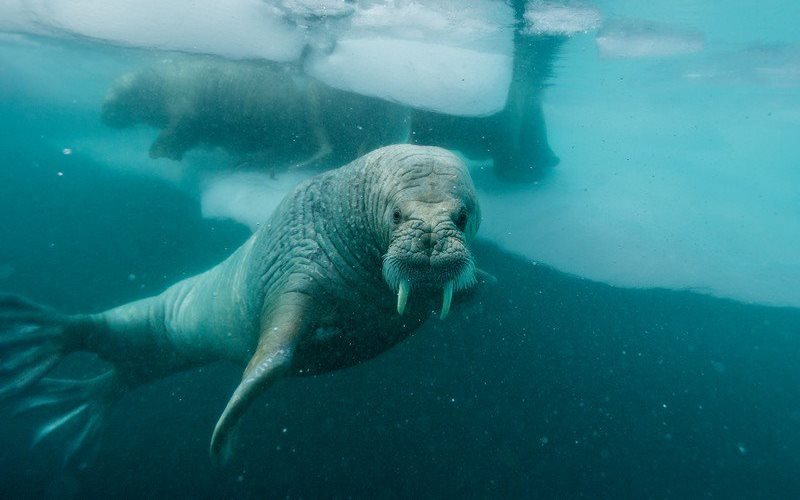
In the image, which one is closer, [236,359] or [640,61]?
[236,359]

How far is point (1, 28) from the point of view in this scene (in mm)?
10648

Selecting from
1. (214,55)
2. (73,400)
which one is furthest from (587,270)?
(214,55)

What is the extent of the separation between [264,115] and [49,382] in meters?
4.64

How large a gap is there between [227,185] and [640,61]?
936cm

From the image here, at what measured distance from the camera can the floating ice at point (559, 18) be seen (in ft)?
23.2

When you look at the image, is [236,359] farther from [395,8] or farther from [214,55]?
[214,55]

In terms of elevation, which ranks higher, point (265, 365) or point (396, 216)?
point (396, 216)

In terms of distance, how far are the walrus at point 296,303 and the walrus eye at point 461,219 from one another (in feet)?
0.04

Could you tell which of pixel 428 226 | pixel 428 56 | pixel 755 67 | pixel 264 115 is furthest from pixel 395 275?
pixel 755 67

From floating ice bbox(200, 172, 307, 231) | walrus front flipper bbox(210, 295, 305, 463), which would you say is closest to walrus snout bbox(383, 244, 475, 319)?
walrus front flipper bbox(210, 295, 305, 463)

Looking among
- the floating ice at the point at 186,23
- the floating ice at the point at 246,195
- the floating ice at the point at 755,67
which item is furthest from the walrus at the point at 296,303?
the floating ice at the point at 755,67

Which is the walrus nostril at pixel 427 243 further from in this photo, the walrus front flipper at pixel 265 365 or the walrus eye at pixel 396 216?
the walrus front flipper at pixel 265 365

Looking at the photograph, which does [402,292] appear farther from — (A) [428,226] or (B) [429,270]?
(A) [428,226]

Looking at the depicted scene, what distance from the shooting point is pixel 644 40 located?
347 inches
